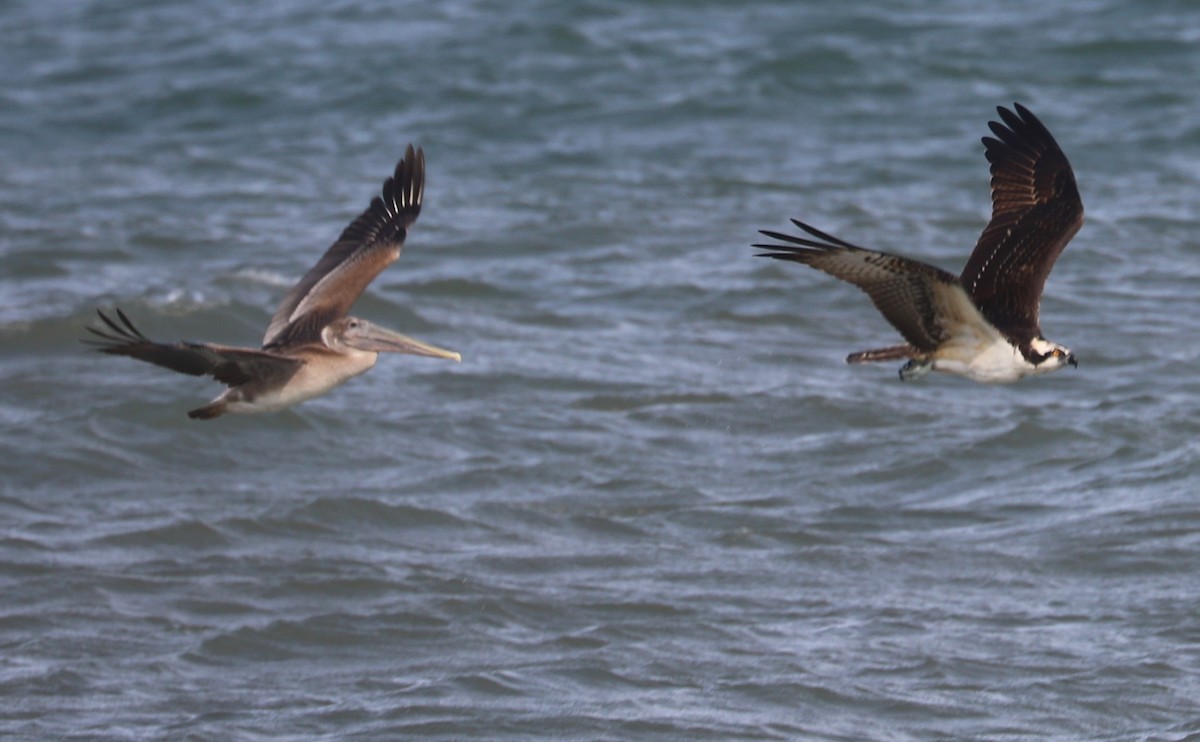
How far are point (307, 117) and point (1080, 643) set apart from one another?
11.0 m

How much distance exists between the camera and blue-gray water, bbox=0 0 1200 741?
23.6ft

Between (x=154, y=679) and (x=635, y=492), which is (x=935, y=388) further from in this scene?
(x=154, y=679)

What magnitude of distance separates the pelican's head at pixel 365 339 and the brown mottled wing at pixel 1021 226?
2.00m

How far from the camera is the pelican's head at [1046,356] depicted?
6727 millimetres

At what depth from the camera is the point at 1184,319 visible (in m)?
11.4

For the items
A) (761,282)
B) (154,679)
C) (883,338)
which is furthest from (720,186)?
(154,679)

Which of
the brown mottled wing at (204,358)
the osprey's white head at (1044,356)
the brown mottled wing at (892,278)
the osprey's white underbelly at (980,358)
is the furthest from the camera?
the osprey's white head at (1044,356)

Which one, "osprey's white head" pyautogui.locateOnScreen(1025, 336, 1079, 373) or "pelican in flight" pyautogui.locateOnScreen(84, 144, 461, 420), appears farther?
"osprey's white head" pyautogui.locateOnScreen(1025, 336, 1079, 373)

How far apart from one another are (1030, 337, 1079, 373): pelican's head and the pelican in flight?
6.79ft

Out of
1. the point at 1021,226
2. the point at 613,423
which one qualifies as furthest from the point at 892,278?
the point at 613,423

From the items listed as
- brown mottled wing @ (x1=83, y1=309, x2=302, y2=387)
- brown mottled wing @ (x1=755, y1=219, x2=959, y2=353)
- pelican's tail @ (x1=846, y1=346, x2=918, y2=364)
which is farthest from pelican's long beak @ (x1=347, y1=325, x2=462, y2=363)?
pelican's tail @ (x1=846, y1=346, x2=918, y2=364)

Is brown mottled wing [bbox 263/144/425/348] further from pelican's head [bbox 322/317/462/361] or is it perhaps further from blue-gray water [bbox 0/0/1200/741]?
blue-gray water [bbox 0/0/1200/741]

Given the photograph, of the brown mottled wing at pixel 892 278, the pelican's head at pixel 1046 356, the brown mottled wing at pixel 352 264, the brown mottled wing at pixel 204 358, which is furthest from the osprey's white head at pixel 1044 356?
the brown mottled wing at pixel 204 358

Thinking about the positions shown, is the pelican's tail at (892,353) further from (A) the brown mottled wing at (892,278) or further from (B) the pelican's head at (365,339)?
(B) the pelican's head at (365,339)
